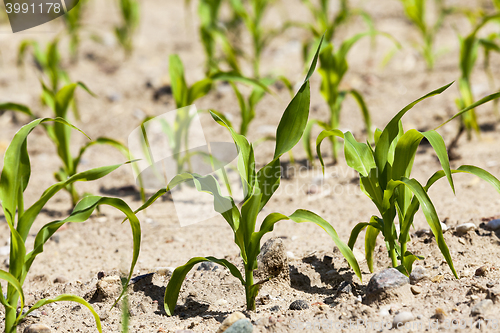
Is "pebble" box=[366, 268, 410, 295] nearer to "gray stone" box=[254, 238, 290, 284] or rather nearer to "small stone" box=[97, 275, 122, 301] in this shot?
"gray stone" box=[254, 238, 290, 284]

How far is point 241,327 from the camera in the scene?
4.57 feet

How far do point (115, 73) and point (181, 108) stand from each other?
245cm

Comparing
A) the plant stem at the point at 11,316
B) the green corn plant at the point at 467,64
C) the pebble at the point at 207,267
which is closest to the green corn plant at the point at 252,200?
the pebble at the point at 207,267

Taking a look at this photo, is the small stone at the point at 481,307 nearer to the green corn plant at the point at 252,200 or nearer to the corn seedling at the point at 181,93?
the green corn plant at the point at 252,200

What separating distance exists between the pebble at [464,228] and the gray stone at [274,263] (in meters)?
0.68

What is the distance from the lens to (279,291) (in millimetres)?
1704

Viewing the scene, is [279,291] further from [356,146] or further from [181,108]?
[181,108]

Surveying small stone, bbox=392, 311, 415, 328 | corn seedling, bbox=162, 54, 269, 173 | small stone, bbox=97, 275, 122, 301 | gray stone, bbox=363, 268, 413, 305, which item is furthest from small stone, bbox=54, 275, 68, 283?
small stone, bbox=392, 311, 415, 328

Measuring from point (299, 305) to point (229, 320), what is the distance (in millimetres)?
234

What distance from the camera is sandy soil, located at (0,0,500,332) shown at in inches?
62.6

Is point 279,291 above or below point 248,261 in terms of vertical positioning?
below

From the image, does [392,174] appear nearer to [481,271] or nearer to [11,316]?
[481,271]

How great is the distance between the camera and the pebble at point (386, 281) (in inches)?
58.7

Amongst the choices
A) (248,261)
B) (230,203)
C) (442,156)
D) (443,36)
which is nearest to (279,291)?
(248,261)
